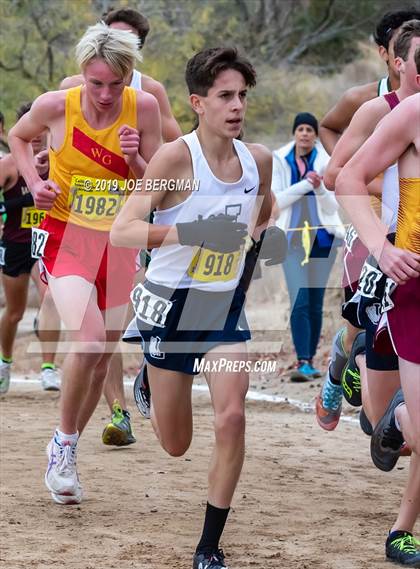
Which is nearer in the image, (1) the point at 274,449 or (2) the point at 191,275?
(2) the point at 191,275

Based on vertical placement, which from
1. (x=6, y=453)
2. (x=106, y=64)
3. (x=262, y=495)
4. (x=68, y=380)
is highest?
(x=106, y=64)

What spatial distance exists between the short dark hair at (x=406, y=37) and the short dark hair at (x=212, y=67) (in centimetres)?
63

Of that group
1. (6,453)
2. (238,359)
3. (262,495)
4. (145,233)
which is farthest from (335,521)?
(6,453)

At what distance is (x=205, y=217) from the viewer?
4.94m

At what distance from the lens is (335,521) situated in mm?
5656

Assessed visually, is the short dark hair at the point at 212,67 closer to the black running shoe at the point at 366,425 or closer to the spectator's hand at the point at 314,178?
the black running shoe at the point at 366,425

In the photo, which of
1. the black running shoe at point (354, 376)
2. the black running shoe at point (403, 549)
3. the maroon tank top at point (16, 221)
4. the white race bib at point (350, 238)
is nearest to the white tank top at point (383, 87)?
the white race bib at point (350, 238)

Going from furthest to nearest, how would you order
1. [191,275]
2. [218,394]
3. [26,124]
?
[26,124] < [191,275] < [218,394]

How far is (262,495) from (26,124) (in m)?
2.25

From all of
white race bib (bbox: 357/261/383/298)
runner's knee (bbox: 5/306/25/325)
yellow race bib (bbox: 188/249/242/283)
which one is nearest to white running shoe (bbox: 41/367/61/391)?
runner's knee (bbox: 5/306/25/325)

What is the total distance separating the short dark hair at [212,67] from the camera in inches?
197

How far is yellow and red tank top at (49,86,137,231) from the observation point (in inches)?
241

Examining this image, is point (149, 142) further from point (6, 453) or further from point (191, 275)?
point (6, 453)

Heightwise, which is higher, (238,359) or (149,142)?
(149,142)
